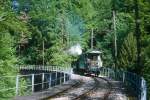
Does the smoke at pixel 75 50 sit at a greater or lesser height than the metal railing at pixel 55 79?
greater

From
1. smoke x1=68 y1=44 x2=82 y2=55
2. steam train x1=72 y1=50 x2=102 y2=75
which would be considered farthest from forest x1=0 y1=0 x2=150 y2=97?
steam train x1=72 y1=50 x2=102 y2=75

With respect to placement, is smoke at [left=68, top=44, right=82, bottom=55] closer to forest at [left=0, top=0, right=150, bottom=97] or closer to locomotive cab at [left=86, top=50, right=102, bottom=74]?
forest at [left=0, top=0, right=150, bottom=97]

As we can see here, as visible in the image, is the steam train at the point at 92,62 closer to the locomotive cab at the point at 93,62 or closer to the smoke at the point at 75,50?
the locomotive cab at the point at 93,62

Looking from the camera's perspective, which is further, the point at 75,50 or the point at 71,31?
the point at 71,31

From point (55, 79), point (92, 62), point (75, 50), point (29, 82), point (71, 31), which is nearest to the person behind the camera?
point (55, 79)

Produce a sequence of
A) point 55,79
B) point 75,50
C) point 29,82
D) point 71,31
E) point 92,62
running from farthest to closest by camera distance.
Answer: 1. point 71,31
2. point 75,50
3. point 92,62
4. point 29,82
5. point 55,79

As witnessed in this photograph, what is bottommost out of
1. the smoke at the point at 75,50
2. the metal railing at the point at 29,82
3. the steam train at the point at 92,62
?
Result: the metal railing at the point at 29,82

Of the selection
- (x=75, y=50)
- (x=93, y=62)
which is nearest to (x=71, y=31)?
(x=75, y=50)

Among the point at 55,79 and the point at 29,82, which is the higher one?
the point at 55,79

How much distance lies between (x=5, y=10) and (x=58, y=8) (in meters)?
83.0

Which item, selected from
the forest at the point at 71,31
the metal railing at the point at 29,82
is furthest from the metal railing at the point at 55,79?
the forest at the point at 71,31

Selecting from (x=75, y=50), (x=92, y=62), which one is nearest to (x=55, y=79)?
(x=92, y=62)

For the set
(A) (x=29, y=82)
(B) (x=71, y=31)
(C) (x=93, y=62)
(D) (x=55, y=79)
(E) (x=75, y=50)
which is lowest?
(A) (x=29, y=82)

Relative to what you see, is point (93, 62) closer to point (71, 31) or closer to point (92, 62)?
point (92, 62)
